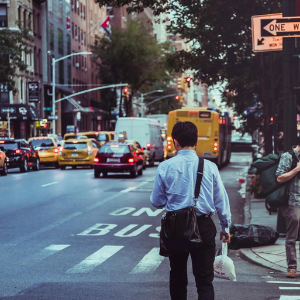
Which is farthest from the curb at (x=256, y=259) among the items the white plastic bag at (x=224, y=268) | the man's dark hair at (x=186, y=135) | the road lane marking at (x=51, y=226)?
the man's dark hair at (x=186, y=135)

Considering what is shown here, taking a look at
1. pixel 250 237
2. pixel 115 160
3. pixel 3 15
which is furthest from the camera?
pixel 3 15

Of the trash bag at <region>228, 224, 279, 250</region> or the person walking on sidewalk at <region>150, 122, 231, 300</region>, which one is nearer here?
the person walking on sidewalk at <region>150, 122, 231, 300</region>

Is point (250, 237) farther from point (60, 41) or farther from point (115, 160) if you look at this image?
point (60, 41)

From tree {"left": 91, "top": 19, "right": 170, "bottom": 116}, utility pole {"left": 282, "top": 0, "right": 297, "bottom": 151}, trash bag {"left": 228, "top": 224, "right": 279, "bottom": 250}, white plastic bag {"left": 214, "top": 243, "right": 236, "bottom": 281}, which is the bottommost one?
trash bag {"left": 228, "top": 224, "right": 279, "bottom": 250}

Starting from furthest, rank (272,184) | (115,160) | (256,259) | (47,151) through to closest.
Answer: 1. (47,151)
2. (115,160)
3. (256,259)
4. (272,184)

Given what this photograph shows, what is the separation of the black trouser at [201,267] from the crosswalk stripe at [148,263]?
375cm

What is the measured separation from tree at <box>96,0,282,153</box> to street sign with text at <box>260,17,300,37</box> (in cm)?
950

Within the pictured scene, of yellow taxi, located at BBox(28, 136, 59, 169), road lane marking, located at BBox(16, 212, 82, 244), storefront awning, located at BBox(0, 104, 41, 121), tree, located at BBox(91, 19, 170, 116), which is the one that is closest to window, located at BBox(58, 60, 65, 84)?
tree, located at BBox(91, 19, 170, 116)

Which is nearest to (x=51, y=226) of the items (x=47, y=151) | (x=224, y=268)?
(x=224, y=268)

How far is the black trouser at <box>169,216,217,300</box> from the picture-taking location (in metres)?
6.18

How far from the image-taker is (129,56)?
87.8 m

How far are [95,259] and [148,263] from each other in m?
0.81

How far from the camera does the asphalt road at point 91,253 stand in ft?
28.3

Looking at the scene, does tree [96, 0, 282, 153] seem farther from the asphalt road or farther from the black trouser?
the black trouser
